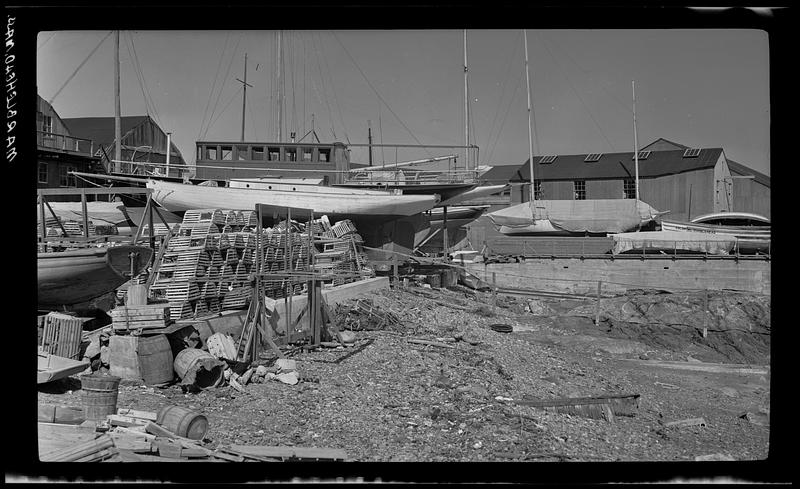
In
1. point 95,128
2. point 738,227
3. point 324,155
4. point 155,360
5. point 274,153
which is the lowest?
point 155,360

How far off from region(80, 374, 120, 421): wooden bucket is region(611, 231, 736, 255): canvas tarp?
93.2 ft

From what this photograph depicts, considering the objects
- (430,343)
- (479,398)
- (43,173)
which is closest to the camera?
(479,398)

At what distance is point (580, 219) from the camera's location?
3894 cm

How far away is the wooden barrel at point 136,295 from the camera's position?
1121cm

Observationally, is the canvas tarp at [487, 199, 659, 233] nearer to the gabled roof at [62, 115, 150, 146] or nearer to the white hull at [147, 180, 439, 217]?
the white hull at [147, 180, 439, 217]

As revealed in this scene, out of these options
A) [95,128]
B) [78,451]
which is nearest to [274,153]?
[95,128]

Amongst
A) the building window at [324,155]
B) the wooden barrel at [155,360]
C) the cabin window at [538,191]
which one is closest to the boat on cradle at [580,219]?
the cabin window at [538,191]

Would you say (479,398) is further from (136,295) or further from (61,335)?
(61,335)

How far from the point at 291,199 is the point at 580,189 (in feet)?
81.8

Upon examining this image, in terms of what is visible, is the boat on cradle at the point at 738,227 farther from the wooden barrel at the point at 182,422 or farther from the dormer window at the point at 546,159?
the wooden barrel at the point at 182,422

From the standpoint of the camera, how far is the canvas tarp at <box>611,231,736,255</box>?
30953 millimetres

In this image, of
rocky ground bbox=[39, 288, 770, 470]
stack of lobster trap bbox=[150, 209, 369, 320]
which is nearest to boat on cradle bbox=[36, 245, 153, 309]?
stack of lobster trap bbox=[150, 209, 369, 320]
